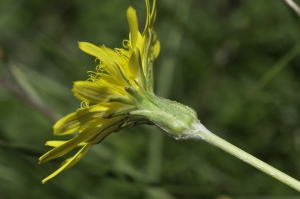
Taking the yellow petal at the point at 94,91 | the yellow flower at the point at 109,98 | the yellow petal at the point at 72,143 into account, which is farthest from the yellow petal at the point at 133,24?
the yellow petal at the point at 72,143

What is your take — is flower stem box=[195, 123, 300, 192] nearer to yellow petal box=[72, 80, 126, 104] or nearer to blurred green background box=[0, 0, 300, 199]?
yellow petal box=[72, 80, 126, 104]

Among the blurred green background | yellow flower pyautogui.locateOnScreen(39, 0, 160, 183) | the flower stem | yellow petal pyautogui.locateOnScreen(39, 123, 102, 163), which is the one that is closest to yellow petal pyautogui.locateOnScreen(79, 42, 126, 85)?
yellow flower pyautogui.locateOnScreen(39, 0, 160, 183)

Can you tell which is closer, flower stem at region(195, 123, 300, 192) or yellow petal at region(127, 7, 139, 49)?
flower stem at region(195, 123, 300, 192)

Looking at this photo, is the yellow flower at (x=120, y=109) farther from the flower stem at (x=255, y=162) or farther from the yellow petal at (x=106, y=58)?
the flower stem at (x=255, y=162)

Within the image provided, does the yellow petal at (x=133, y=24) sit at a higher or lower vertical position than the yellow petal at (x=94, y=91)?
higher

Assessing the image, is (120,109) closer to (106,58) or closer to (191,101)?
(106,58)

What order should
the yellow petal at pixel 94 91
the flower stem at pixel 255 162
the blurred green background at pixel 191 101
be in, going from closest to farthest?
the flower stem at pixel 255 162 → the yellow petal at pixel 94 91 → the blurred green background at pixel 191 101

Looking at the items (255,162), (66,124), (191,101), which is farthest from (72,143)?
(191,101)
